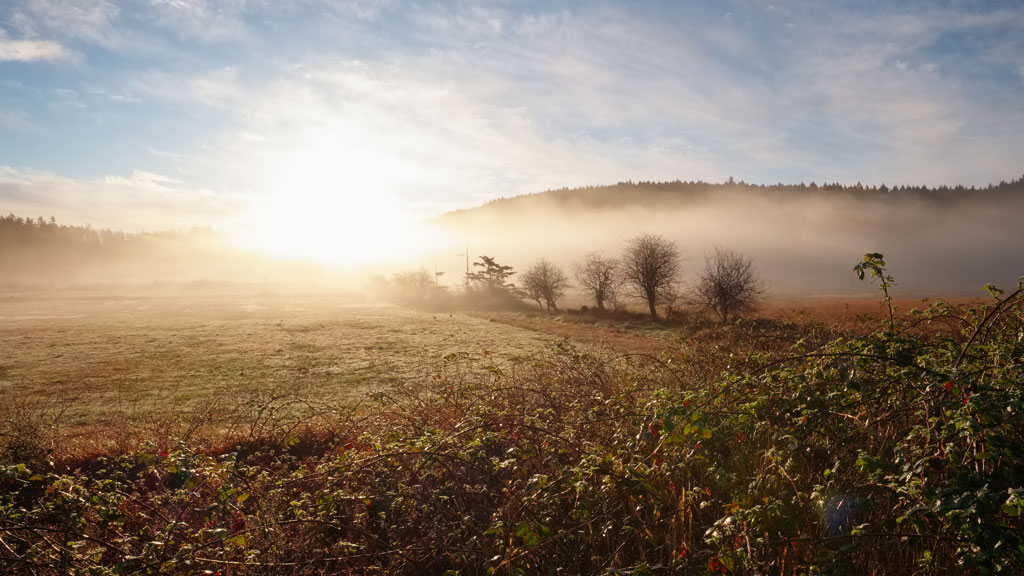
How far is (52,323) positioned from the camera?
3653 centimetres

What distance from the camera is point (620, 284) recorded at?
183 ft

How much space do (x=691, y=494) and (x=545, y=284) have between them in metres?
63.7

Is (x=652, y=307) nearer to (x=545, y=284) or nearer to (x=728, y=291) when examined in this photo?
(x=728, y=291)

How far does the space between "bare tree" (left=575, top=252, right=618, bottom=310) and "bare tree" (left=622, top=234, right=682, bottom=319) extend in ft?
16.2

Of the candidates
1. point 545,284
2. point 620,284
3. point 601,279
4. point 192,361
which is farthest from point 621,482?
point 545,284

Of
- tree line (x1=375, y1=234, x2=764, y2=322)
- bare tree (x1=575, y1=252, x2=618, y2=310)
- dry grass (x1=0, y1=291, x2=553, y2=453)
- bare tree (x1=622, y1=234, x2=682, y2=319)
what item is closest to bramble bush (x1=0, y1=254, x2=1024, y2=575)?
dry grass (x1=0, y1=291, x2=553, y2=453)

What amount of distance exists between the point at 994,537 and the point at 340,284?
382 ft

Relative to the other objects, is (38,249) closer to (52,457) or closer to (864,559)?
(52,457)

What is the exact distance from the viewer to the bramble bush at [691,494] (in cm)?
320

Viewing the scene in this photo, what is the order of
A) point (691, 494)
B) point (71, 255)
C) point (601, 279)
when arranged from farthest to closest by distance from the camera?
point (71, 255)
point (601, 279)
point (691, 494)

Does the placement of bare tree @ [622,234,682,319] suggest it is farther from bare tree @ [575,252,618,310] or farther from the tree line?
bare tree @ [575,252,618,310]

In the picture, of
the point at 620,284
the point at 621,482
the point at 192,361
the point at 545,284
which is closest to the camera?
the point at 621,482

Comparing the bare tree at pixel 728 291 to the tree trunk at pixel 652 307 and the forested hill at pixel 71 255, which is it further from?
the forested hill at pixel 71 255

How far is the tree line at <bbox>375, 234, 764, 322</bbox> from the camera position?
1672 inches
